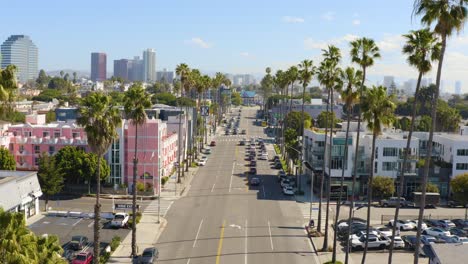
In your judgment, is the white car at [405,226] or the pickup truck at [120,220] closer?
the pickup truck at [120,220]

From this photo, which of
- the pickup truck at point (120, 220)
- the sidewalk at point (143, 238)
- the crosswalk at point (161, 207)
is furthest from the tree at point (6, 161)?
the sidewalk at point (143, 238)

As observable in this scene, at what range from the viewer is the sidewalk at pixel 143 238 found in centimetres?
5116

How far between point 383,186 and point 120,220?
38.4 meters

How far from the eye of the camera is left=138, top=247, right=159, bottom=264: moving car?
47781mm

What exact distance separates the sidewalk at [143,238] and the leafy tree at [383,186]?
3201 centimetres

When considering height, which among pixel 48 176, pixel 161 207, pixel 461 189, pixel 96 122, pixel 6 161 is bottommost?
pixel 161 207

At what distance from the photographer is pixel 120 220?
62469mm

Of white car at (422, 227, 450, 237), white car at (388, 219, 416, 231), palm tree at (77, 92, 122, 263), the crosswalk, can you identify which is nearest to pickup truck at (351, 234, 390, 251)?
white car at (422, 227, 450, 237)

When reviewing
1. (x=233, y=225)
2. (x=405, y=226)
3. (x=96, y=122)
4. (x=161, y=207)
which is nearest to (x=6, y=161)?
(x=161, y=207)

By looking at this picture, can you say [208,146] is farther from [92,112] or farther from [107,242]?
[92,112]

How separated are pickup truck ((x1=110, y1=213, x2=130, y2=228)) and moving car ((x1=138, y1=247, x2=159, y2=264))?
13.4m

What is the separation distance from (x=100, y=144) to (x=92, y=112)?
257 centimetres

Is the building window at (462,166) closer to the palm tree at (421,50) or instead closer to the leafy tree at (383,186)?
the leafy tree at (383,186)

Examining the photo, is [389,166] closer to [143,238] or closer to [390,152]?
[390,152]
